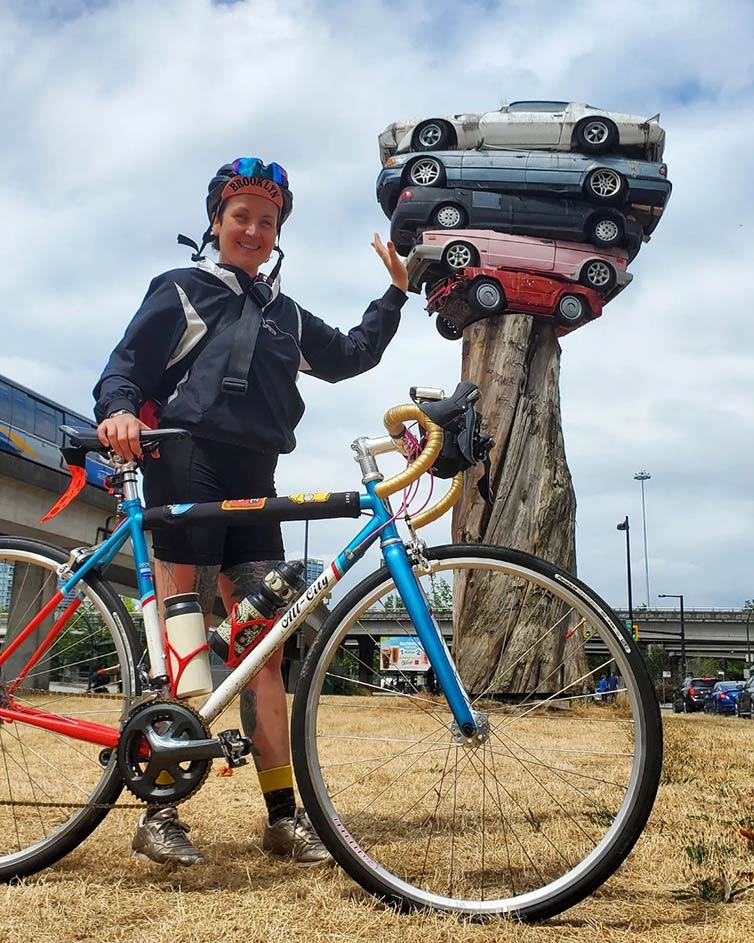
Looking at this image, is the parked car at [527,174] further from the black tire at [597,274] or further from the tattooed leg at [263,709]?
the tattooed leg at [263,709]

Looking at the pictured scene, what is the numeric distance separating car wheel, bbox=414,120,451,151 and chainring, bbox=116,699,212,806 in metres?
10.7

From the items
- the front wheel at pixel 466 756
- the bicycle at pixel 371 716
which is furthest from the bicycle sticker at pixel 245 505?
the front wheel at pixel 466 756

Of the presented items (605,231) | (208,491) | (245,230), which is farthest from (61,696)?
(605,231)

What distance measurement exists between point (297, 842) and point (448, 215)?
9738 mm

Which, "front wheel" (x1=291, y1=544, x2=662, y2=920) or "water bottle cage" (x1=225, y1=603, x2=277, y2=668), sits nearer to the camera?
"front wheel" (x1=291, y1=544, x2=662, y2=920)

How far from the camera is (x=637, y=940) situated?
75.4 inches

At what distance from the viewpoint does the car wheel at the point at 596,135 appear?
11809 millimetres

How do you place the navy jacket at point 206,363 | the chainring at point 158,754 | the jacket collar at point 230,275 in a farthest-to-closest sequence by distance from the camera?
the jacket collar at point 230,275
the navy jacket at point 206,363
the chainring at point 158,754

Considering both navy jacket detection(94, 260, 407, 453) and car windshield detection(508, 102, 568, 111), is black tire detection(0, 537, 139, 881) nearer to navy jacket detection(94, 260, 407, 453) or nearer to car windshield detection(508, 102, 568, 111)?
navy jacket detection(94, 260, 407, 453)

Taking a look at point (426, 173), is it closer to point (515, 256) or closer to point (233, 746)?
point (515, 256)

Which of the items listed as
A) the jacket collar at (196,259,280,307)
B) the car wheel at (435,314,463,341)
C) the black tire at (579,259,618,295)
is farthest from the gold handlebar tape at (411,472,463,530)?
the black tire at (579,259,618,295)

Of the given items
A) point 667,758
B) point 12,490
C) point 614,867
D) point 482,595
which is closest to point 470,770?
point 614,867

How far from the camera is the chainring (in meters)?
2.30

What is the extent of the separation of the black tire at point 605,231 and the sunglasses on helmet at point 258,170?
920 centimetres
